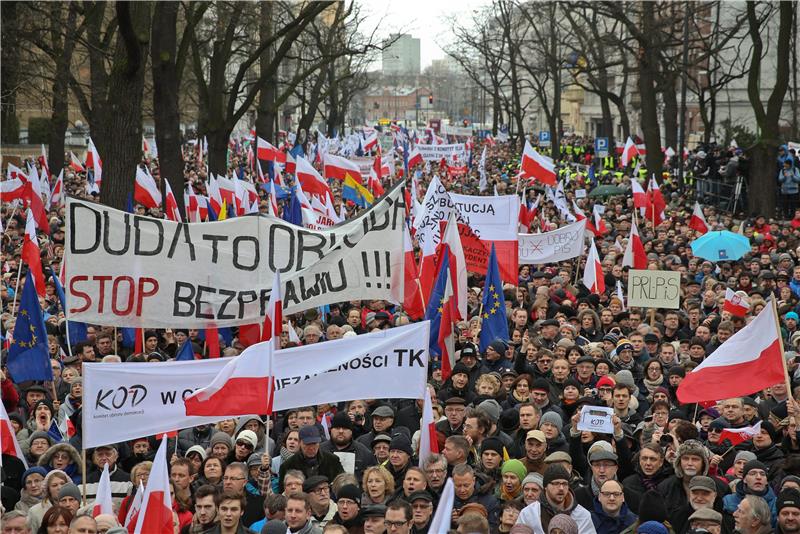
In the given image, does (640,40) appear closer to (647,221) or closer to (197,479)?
(647,221)

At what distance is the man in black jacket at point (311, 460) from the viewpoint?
871cm

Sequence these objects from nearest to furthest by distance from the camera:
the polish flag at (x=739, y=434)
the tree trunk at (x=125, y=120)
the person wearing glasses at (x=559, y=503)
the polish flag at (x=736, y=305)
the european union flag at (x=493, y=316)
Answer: the person wearing glasses at (x=559, y=503) < the polish flag at (x=739, y=434) < the european union flag at (x=493, y=316) < the polish flag at (x=736, y=305) < the tree trunk at (x=125, y=120)

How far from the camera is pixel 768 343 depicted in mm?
8961

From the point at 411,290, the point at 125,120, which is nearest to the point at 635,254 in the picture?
the point at 411,290

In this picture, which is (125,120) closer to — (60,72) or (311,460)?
(60,72)

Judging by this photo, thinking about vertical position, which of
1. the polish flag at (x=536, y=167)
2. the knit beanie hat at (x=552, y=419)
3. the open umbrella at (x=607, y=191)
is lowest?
the open umbrella at (x=607, y=191)

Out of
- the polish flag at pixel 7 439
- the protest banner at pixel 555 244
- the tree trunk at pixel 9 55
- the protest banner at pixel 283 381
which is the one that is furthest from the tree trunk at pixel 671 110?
the polish flag at pixel 7 439

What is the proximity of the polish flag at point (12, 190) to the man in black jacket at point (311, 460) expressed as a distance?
1650 cm

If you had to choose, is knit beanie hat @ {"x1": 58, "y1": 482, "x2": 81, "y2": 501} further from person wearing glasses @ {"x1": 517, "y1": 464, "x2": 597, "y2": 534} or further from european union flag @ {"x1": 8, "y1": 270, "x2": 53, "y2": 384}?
european union flag @ {"x1": 8, "y1": 270, "x2": 53, "y2": 384}

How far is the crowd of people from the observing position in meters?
7.48

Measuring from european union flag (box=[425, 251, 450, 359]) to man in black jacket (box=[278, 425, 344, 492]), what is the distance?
312 cm

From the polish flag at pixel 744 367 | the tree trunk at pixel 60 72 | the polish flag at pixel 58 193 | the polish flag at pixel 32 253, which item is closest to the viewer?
the polish flag at pixel 744 367

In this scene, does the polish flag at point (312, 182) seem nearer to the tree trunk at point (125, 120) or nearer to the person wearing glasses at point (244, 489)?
the tree trunk at point (125, 120)

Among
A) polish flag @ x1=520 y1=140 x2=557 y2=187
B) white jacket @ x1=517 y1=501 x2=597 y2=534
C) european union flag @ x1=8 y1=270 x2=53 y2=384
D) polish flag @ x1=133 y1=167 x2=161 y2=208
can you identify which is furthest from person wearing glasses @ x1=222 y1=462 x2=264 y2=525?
polish flag @ x1=520 y1=140 x2=557 y2=187
